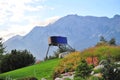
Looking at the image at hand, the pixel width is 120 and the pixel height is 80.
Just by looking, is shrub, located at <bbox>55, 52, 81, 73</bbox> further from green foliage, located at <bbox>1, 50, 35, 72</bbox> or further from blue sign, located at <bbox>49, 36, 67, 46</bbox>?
blue sign, located at <bbox>49, 36, 67, 46</bbox>

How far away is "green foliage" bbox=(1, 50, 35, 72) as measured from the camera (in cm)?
7007

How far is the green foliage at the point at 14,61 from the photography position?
70075 mm

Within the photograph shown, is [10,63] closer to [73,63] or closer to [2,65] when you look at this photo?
[2,65]

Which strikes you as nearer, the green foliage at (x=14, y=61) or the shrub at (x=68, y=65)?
the shrub at (x=68, y=65)

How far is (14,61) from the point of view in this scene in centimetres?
7175

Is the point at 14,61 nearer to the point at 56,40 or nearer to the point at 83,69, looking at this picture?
the point at 56,40

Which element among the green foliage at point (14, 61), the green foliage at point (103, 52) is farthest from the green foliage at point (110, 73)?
the green foliage at point (14, 61)

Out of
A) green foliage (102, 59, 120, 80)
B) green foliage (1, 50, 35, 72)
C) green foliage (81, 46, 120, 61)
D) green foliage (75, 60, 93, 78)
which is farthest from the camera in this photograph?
green foliage (1, 50, 35, 72)

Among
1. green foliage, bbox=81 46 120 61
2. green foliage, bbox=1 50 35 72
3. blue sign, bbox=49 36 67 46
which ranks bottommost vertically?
green foliage, bbox=1 50 35 72

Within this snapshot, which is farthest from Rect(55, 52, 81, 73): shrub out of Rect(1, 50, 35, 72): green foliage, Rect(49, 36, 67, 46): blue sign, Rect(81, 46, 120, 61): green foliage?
Rect(49, 36, 67, 46): blue sign

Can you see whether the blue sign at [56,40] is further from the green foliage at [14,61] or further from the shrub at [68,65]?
the shrub at [68,65]

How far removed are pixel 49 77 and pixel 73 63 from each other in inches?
105

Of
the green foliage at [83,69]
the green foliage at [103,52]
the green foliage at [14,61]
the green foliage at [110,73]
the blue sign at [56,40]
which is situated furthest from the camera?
the blue sign at [56,40]

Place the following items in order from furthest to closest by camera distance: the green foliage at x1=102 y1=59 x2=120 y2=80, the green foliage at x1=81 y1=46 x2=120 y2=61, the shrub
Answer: the shrub < the green foliage at x1=81 y1=46 x2=120 y2=61 < the green foliage at x1=102 y1=59 x2=120 y2=80
